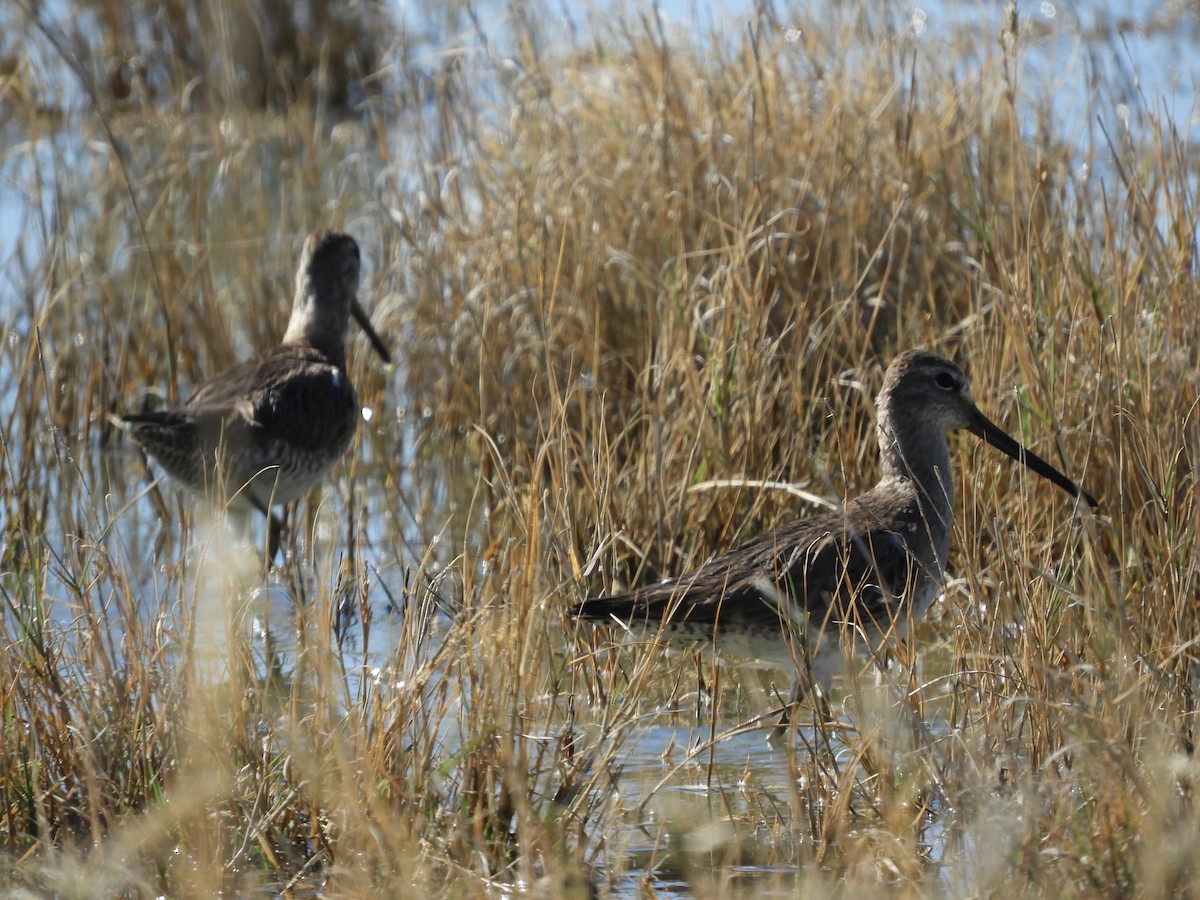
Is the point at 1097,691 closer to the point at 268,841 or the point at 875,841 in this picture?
the point at 875,841

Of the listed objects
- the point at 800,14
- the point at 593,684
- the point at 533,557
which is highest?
the point at 800,14

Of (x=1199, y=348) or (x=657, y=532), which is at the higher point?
(x=1199, y=348)

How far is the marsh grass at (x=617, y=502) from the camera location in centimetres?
308

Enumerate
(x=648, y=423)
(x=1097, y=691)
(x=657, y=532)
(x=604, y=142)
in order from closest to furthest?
(x=1097, y=691) → (x=657, y=532) → (x=648, y=423) → (x=604, y=142)

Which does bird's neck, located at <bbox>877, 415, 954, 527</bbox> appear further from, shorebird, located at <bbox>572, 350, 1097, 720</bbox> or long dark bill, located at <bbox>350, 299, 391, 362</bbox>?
long dark bill, located at <bbox>350, 299, 391, 362</bbox>

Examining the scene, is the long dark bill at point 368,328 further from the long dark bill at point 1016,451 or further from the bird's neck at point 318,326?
the long dark bill at point 1016,451

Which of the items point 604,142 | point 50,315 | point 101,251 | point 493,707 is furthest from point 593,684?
point 101,251

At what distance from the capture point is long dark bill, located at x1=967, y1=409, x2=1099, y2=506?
13.9 ft

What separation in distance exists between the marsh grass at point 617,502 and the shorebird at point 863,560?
11 cm

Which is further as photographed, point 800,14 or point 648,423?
point 800,14

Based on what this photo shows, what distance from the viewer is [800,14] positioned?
728cm

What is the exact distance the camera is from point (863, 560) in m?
4.22

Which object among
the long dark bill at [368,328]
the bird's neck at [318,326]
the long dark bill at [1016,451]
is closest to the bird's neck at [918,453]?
the long dark bill at [1016,451]

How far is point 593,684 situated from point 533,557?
855 mm
